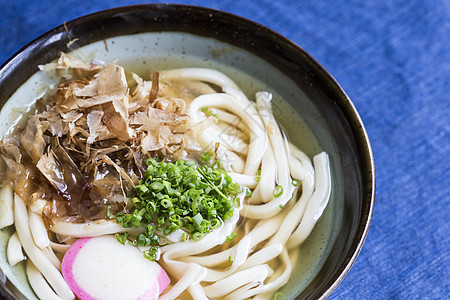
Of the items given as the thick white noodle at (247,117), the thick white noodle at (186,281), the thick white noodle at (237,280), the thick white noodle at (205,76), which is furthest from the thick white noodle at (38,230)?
the thick white noodle at (205,76)

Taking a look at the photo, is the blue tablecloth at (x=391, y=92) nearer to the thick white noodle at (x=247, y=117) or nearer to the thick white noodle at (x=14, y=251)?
the thick white noodle at (x=247, y=117)

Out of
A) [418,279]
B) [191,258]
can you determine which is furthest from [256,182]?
[418,279]

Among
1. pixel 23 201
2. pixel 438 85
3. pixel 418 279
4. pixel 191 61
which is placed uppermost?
pixel 191 61

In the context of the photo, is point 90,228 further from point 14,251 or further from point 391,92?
point 391,92

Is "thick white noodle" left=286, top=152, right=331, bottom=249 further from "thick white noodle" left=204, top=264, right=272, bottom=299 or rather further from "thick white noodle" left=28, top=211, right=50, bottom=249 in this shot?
"thick white noodle" left=28, top=211, right=50, bottom=249

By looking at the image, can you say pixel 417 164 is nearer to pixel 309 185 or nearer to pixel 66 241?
pixel 309 185

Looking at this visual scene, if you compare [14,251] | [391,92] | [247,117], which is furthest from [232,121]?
[14,251]

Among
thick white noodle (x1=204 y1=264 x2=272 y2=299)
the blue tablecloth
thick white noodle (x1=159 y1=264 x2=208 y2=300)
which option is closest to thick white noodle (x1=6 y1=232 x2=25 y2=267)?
thick white noodle (x1=159 y1=264 x2=208 y2=300)
